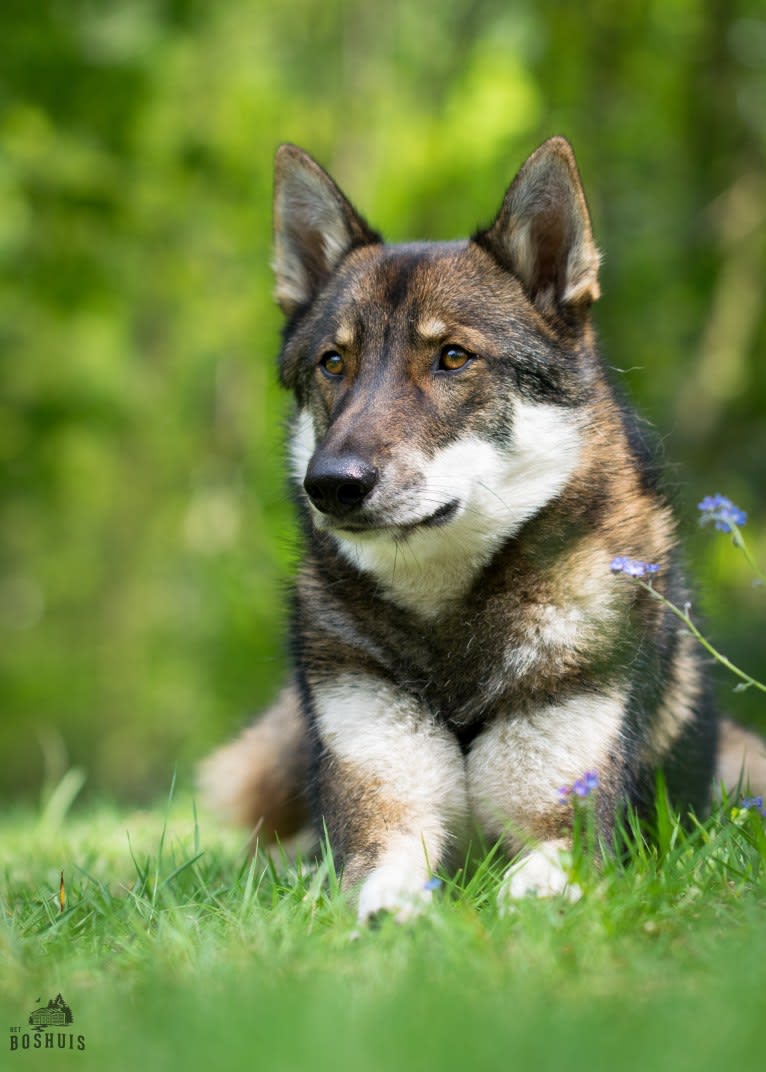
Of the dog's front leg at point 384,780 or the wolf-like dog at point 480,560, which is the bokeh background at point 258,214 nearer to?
the wolf-like dog at point 480,560

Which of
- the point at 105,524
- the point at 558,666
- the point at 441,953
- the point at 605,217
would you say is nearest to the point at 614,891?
the point at 441,953

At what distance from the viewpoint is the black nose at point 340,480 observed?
3.55 metres

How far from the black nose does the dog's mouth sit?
7 centimetres

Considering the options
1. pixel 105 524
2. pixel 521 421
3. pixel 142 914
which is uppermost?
pixel 521 421

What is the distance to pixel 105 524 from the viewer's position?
21625 millimetres

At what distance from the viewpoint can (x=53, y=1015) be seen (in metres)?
2.35

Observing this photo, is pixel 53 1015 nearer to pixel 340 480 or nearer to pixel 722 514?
pixel 340 480

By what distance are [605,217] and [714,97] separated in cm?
245

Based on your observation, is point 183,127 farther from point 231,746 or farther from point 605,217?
point 231,746

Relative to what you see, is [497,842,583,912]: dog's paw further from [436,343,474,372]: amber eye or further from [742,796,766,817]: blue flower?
[436,343,474,372]: amber eye

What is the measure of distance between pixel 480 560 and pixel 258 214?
11.3m

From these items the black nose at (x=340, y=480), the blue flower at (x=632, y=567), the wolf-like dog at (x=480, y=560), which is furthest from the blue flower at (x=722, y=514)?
the black nose at (x=340, y=480)

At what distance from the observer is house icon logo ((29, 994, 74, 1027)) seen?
2309mm

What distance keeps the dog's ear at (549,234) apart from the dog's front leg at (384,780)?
1466 mm
